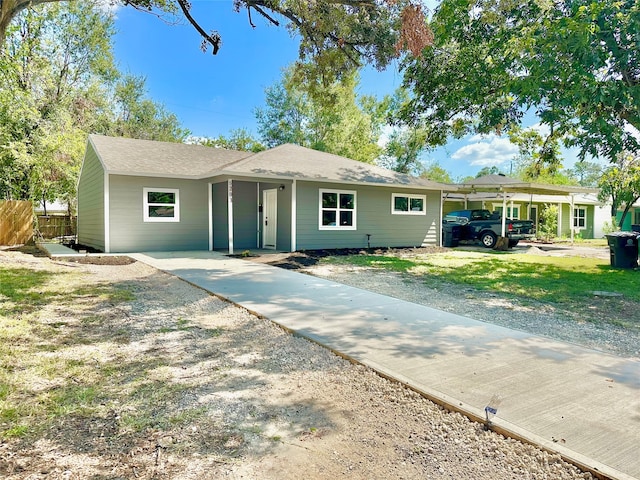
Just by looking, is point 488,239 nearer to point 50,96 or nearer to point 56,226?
point 56,226

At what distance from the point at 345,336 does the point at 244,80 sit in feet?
95.1

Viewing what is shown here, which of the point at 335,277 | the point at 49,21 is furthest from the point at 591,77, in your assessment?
the point at 49,21

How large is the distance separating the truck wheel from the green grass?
3.77 metres

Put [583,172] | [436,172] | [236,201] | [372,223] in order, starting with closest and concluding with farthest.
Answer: [236,201] → [372,223] → [436,172] → [583,172]

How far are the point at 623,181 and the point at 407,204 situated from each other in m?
13.9

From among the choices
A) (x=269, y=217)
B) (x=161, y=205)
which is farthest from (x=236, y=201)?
(x=161, y=205)

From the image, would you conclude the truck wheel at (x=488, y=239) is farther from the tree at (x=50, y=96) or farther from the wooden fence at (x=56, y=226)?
the wooden fence at (x=56, y=226)

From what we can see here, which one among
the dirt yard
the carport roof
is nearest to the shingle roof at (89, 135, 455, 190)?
the carport roof

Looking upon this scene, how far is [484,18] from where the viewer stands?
9.56m

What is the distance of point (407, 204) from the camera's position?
1639 cm

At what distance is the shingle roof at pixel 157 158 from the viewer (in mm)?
12836

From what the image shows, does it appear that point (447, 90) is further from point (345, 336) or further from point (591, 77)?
point (345, 336)

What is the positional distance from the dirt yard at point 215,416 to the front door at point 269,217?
975 centimetres

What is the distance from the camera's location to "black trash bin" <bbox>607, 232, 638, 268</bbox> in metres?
10.8
